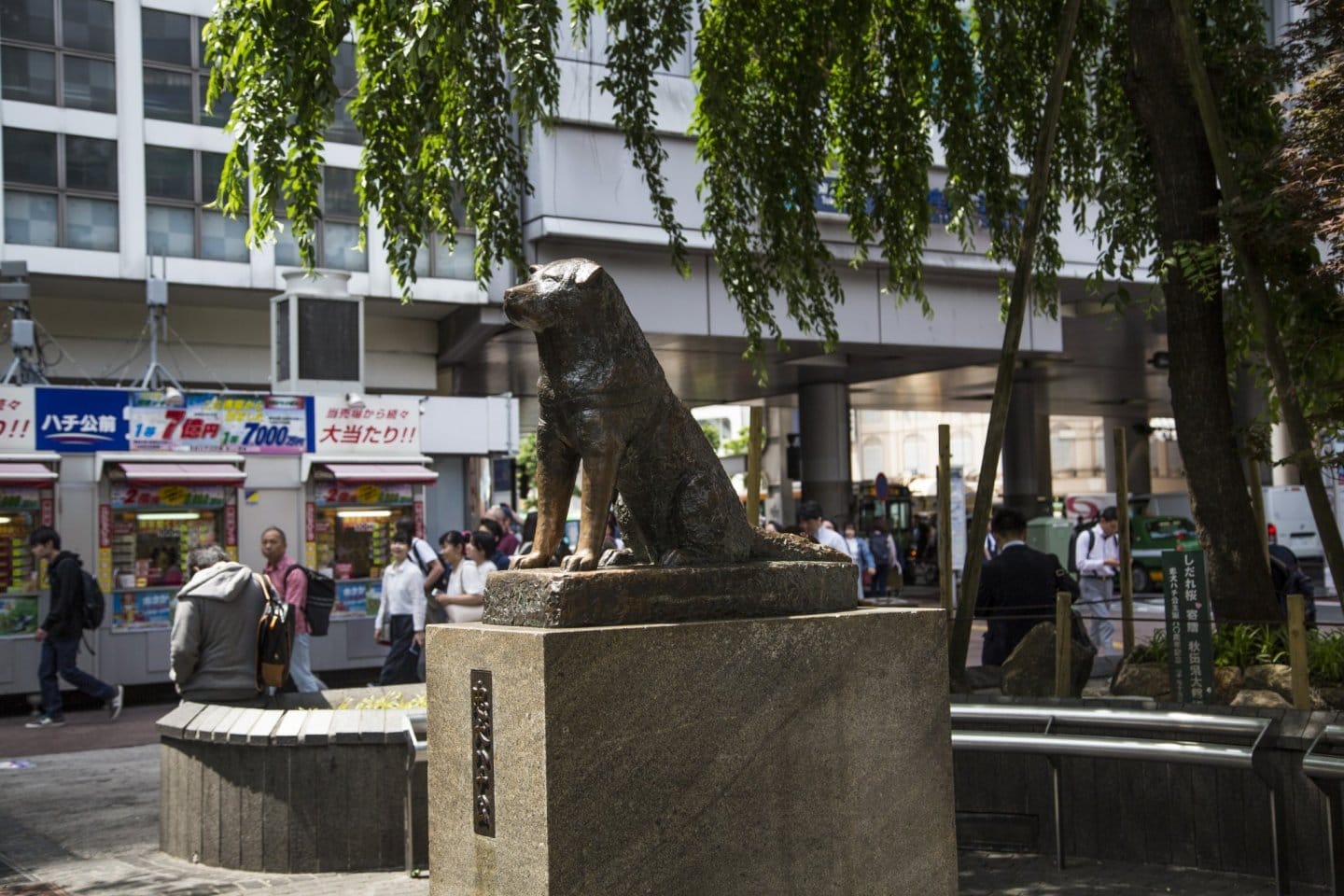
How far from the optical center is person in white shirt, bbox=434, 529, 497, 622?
1134 centimetres

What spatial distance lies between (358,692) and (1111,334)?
23.2 m

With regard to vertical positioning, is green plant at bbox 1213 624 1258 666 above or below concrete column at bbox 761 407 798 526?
below

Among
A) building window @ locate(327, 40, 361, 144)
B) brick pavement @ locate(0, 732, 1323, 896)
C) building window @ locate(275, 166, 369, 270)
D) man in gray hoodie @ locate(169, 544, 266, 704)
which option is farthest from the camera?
building window @ locate(327, 40, 361, 144)

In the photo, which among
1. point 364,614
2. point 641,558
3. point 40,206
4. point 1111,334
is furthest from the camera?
point 1111,334

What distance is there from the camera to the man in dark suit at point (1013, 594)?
9.88 m

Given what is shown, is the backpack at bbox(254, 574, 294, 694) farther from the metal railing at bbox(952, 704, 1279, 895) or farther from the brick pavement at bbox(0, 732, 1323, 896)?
the metal railing at bbox(952, 704, 1279, 895)

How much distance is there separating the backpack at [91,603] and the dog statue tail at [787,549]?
38.1ft

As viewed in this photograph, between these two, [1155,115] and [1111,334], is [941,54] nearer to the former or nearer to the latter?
[1155,115]

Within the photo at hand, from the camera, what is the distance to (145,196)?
21047 millimetres

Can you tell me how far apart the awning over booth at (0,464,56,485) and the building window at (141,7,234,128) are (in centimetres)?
758

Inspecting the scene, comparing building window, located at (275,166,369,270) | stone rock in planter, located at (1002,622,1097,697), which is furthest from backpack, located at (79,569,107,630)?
stone rock in planter, located at (1002,622,1097,697)

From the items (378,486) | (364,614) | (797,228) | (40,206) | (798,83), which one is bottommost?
(364,614)

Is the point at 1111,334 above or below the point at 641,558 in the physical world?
above

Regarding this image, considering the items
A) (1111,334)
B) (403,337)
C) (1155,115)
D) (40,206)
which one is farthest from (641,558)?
(1111,334)
